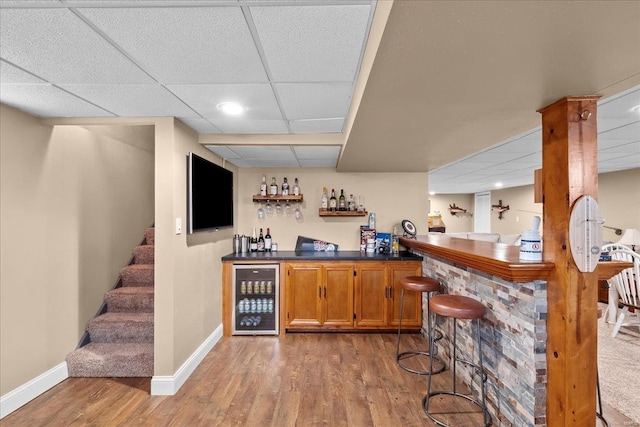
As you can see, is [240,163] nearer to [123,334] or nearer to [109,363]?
[123,334]

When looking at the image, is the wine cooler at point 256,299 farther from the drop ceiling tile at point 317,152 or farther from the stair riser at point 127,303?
the drop ceiling tile at point 317,152

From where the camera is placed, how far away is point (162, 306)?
2.53 m

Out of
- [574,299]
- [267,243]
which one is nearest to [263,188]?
[267,243]

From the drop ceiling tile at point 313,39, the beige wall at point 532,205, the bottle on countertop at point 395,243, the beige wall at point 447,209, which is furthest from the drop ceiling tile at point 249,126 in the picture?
the beige wall at point 447,209

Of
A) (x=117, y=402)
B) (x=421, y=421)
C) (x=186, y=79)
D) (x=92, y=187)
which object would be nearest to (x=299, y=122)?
(x=186, y=79)

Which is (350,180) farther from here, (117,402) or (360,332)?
(117,402)

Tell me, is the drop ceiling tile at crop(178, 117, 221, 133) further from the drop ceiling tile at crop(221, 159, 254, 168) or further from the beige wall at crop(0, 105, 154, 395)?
the beige wall at crop(0, 105, 154, 395)

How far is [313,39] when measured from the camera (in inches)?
56.7

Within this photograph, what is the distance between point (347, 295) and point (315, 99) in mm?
2346

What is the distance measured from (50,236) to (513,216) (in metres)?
9.23

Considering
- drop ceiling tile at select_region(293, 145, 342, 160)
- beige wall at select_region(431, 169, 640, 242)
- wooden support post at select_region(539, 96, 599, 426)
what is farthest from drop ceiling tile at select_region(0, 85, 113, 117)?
beige wall at select_region(431, 169, 640, 242)

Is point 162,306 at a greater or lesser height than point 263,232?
lesser

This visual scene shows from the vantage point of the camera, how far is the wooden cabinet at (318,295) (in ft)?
12.2

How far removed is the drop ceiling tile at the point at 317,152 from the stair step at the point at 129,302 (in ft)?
6.99
